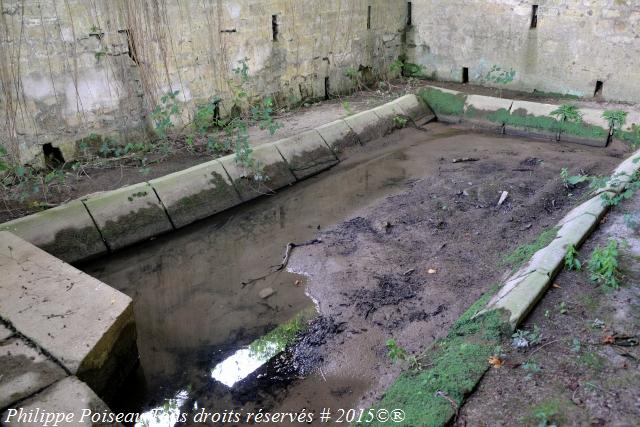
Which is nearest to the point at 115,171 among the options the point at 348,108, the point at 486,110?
the point at 348,108

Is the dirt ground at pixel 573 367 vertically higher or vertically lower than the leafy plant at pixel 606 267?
lower

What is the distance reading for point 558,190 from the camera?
18.2 ft

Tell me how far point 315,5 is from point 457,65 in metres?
2.82

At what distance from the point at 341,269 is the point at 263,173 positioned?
188cm

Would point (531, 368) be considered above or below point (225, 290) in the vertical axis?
above

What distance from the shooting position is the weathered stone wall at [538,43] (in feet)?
24.6

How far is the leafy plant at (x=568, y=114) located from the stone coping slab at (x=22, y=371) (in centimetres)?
684

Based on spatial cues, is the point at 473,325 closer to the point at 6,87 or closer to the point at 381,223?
the point at 381,223

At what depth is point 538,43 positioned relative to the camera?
322 inches

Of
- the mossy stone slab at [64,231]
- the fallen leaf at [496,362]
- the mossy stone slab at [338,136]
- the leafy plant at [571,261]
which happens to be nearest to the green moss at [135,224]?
the mossy stone slab at [64,231]

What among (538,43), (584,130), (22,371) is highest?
(538,43)

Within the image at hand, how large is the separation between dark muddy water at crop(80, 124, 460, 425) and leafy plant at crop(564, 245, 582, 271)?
→ 1.71 m

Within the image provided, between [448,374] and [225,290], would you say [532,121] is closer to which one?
[225,290]

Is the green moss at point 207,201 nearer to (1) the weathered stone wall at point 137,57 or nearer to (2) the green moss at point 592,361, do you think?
(1) the weathered stone wall at point 137,57
